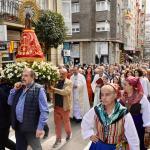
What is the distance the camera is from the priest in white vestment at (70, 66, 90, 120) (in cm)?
1207

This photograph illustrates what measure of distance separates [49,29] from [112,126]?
1714 centimetres

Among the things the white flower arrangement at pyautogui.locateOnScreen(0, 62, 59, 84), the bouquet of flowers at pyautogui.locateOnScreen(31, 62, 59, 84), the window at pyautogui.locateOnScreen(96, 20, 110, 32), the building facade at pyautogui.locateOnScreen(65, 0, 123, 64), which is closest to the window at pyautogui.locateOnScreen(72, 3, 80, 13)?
the building facade at pyautogui.locateOnScreen(65, 0, 123, 64)

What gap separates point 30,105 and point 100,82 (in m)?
5.74

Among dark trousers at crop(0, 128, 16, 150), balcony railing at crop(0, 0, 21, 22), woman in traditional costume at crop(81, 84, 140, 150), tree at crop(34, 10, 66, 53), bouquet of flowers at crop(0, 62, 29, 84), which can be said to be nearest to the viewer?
woman in traditional costume at crop(81, 84, 140, 150)

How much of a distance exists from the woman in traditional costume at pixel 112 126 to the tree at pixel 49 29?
55.3ft

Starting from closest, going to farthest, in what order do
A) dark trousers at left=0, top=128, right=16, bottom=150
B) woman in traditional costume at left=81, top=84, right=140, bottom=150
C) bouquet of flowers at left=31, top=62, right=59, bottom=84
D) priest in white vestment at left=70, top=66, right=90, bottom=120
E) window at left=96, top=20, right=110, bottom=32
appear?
woman in traditional costume at left=81, top=84, right=140, bottom=150, dark trousers at left=0, top=128, right=16, bottom=150, bouquet of flowers at left=31, top=62, right=59, bottom=84, priest in white vestment at left=70, top=66, right=90, bottom=120, window at left=96, top=20, right=110, bottom=32

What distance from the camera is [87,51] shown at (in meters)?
44.1

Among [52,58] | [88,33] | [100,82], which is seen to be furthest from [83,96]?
[88,33]

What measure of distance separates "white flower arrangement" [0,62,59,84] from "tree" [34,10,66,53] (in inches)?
485

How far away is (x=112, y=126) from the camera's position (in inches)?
179

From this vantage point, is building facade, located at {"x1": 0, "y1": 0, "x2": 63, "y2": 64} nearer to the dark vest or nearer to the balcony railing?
the balcony railing

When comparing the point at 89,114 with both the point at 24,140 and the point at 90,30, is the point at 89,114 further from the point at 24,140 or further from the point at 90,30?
the point at 90,30

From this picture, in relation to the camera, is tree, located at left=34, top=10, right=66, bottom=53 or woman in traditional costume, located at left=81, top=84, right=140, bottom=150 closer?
woman in traditional costume, located at left=81, top=84, right=140, bottom=150

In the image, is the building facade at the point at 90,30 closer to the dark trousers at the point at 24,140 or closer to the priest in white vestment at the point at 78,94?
the priest in white vestment at the point at 78,94
